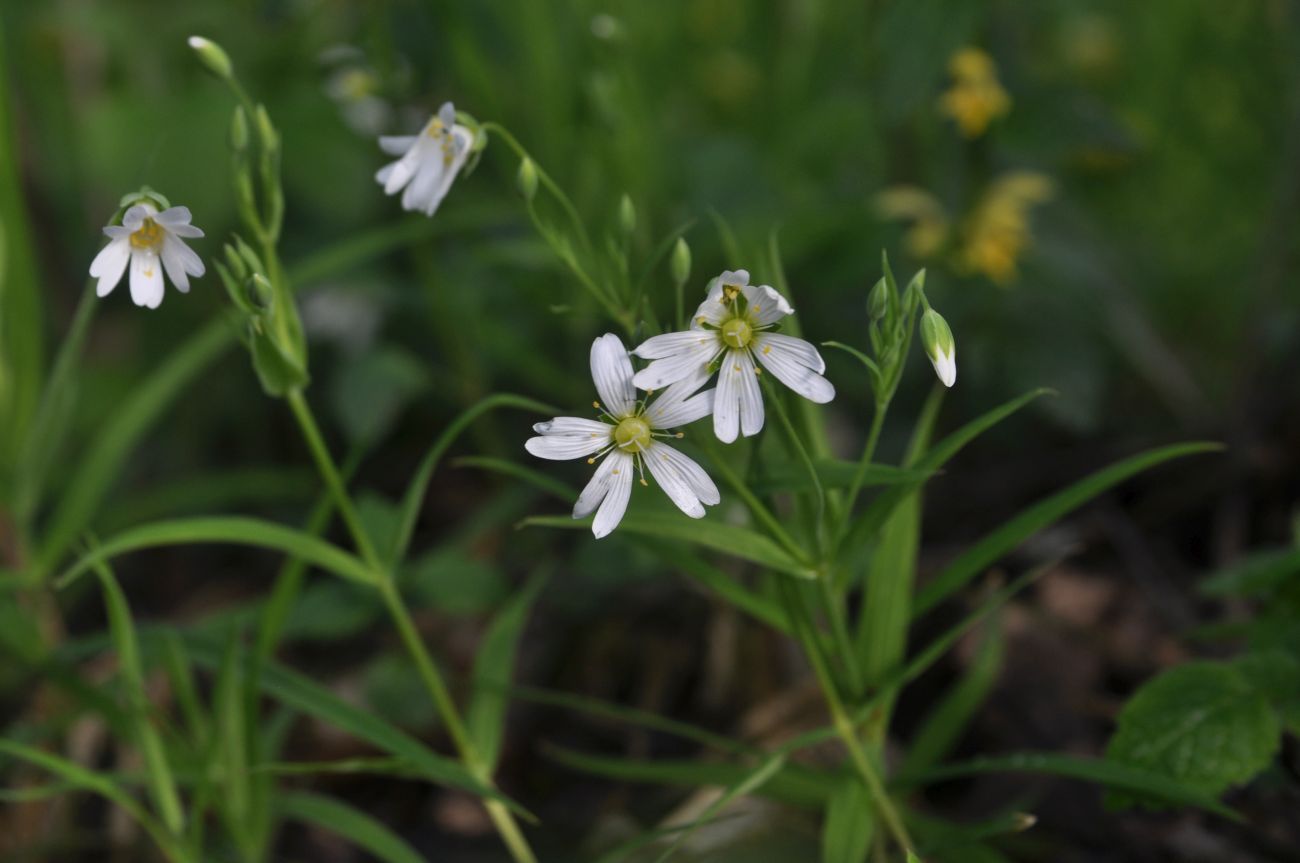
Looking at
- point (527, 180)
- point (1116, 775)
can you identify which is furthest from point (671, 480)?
point (1116, 775)

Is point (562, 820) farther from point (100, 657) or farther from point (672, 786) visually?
point (100, 657)

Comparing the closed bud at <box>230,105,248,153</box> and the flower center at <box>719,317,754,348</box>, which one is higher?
the closed bud at <box>230,105,248,153</box>

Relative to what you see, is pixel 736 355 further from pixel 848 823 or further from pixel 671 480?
pixel 848 823

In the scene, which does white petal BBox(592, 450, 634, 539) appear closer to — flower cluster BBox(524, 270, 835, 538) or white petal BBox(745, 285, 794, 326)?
flower cluster BBox(524, 270, 835, 538)

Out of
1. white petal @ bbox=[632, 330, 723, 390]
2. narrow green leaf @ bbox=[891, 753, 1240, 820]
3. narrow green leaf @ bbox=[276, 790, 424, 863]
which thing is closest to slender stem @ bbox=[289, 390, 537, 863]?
narrow green leaf @ bbox=[276, 790, 424, 863]

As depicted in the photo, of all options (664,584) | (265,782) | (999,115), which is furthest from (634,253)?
(265,782)

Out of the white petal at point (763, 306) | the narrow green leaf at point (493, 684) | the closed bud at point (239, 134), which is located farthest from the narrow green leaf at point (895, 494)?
the closed bud at point (239, 134)
